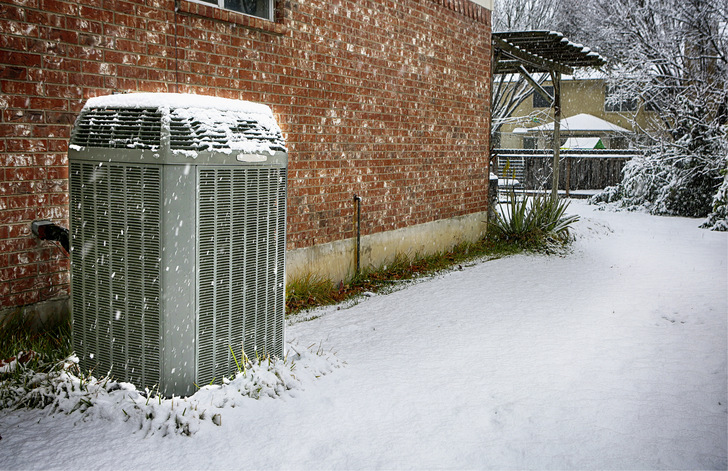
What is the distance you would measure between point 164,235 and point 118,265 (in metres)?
0.37

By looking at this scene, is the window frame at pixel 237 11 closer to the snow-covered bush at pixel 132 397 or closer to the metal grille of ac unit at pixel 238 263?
the metal grille of ac unit at pixel 238 263

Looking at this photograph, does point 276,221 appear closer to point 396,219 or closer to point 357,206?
point 357,206

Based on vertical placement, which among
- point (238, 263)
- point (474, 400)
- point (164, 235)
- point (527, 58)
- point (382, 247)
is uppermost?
point (527, 58)

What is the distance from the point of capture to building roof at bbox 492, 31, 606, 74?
10.8m

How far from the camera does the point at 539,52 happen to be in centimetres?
1212

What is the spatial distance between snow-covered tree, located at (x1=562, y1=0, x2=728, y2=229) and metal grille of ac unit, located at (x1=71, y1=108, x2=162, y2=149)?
49.5 feet

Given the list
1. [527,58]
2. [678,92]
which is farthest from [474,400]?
[678,92]

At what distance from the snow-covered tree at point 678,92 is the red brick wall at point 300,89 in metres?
7.91

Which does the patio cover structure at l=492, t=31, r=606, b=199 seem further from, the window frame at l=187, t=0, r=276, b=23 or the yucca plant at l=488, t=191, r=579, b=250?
the window frame at l=187, t=0, r=276, b=23

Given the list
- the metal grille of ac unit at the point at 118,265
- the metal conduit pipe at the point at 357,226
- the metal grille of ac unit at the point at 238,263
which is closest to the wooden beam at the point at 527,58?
the metal conduit pipe at the point at 357,226

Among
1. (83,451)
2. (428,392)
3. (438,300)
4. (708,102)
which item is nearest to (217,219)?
(83,451)

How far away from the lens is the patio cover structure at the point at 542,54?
1088 cm

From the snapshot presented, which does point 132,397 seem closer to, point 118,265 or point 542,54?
point 118,265

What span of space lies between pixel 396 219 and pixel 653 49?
12.5m
